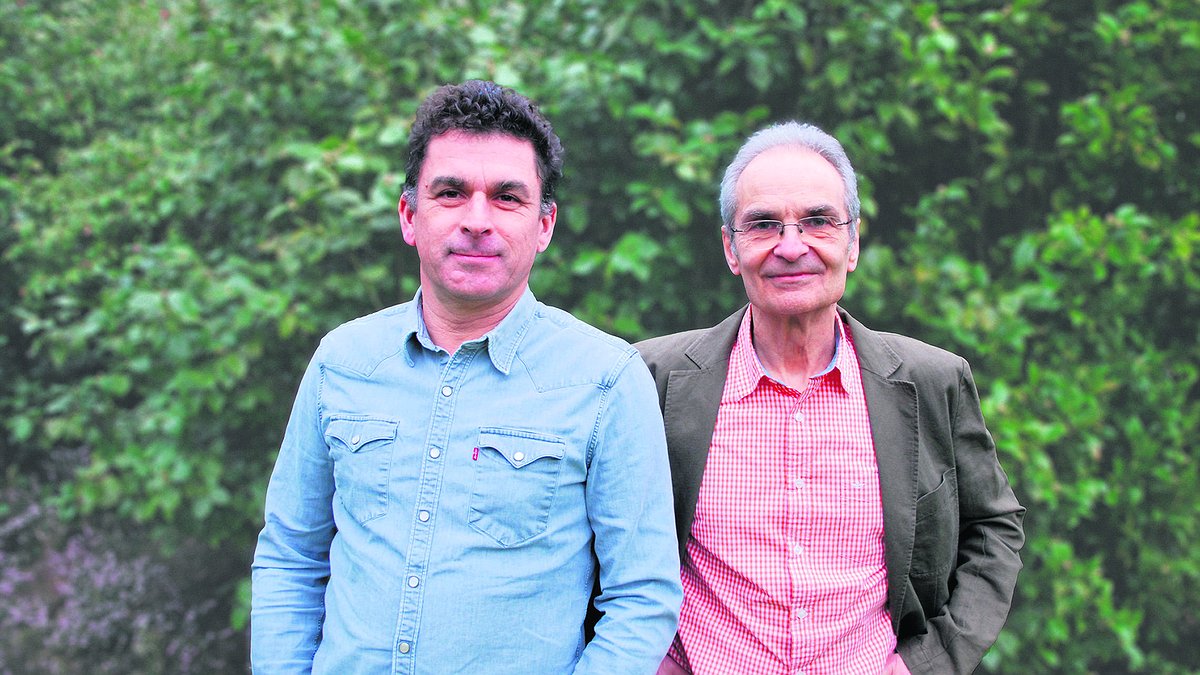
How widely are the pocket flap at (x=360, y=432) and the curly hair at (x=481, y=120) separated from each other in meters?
0.43

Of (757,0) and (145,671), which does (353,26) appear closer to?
(757,0)

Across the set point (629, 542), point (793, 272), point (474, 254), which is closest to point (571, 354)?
point (474, 254)

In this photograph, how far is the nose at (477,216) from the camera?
167cm

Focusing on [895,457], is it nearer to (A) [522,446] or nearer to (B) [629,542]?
(B) [629,542]

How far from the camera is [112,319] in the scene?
12.1 ft

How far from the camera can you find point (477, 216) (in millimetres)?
1675

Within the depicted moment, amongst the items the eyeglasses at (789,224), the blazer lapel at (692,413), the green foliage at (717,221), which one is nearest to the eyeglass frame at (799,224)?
the eyeglasses at (789,224)

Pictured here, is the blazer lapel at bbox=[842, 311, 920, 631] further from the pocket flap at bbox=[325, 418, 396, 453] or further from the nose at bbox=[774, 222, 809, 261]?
the pocket flap at bbox=[325, 418, 396, 453]

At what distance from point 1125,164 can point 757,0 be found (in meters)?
1.58

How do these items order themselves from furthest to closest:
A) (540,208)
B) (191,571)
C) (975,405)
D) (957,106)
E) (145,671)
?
(191,571) → (145,671) → (957,106) → (975,405) → (540,208)

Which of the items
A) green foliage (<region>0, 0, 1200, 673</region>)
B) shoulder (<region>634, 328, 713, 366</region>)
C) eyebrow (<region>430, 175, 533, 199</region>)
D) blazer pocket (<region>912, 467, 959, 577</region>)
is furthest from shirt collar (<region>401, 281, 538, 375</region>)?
green foliage (<region>0, 0, 1200, 673</region>)

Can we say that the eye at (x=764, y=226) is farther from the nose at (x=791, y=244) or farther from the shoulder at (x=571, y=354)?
the shoulder at (x=571, y=354)

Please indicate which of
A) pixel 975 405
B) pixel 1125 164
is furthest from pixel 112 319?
pixel 1125 164

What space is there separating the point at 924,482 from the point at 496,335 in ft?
3.03
